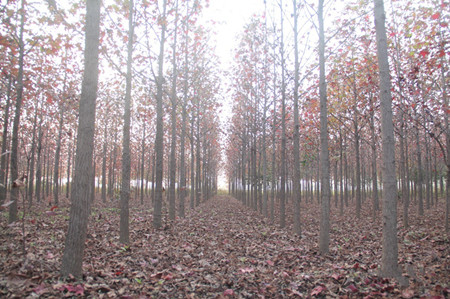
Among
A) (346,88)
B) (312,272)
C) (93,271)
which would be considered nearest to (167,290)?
(93,271)

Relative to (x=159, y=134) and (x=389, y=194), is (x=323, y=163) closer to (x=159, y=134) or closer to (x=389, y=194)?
(x=389, y=194)

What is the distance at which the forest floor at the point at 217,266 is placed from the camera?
12.7 ft

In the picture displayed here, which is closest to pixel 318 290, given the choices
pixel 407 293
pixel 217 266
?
pixel 407 293

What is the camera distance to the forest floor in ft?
12.7

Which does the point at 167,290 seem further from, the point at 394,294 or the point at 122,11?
the point at 122,11

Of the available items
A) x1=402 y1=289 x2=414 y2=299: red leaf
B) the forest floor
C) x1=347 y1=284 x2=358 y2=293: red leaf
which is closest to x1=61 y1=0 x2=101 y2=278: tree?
the forest floor

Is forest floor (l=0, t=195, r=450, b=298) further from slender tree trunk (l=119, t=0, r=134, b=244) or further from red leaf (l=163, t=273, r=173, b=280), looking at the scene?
slender tree trunk (l=119, t=0, r=134, b=244)

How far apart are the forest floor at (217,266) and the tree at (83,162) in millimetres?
370

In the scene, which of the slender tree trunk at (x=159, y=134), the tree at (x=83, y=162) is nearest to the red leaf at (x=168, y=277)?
the tree at (x=83, y=162)

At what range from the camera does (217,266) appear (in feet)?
18.2

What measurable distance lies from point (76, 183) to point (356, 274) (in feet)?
17.0

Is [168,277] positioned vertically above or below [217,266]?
above

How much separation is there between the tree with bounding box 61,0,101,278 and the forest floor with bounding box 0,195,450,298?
37cm

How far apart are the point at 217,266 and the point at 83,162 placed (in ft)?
11.3
